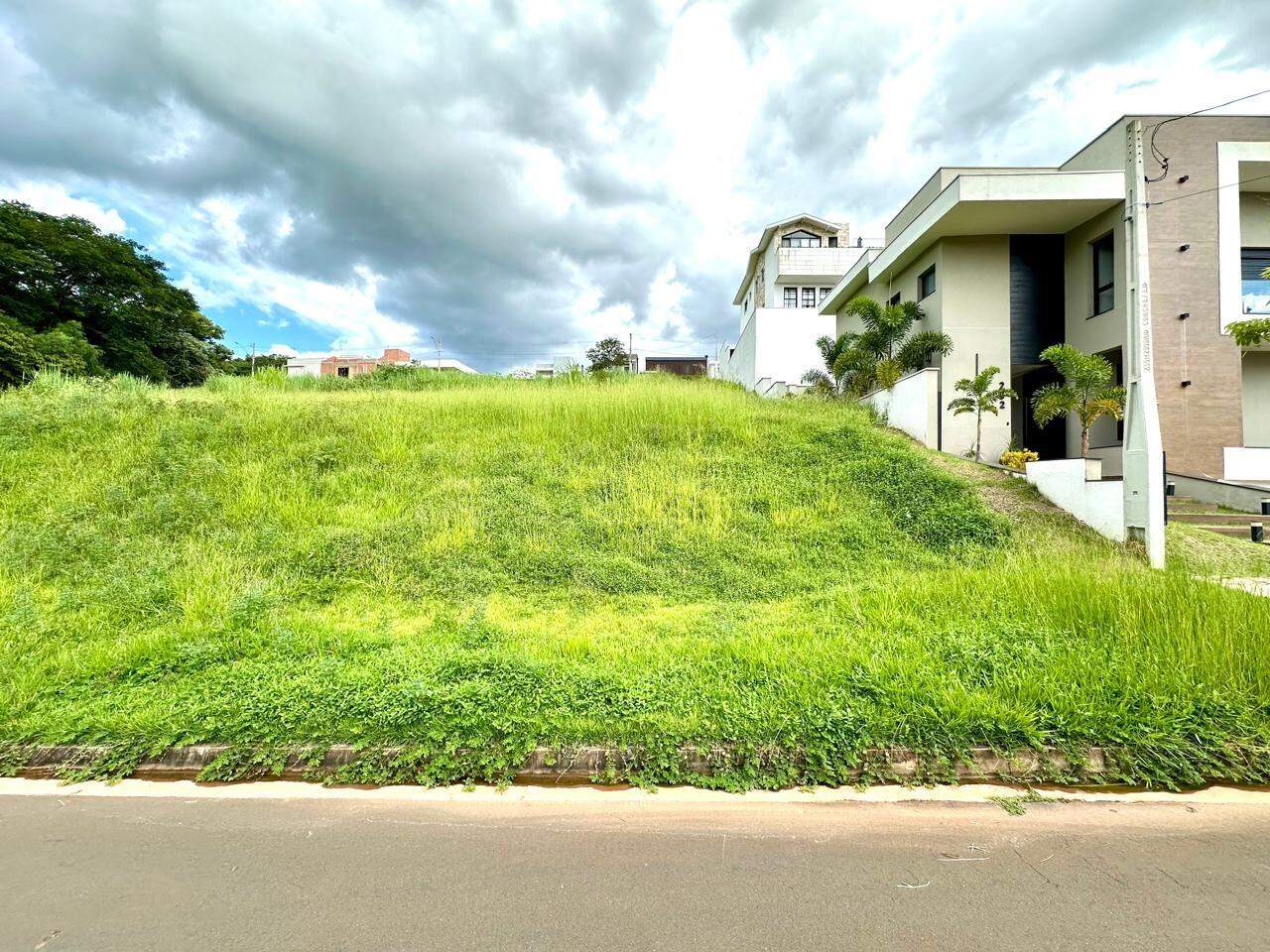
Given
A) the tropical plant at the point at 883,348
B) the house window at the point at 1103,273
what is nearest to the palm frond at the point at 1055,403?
the tropical plant at the point at 883,348

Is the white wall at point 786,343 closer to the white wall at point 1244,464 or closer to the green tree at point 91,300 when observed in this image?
the white wall at point 1244,464

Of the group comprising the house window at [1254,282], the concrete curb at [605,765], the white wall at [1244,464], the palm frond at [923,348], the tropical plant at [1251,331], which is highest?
the house window at [1254,282]

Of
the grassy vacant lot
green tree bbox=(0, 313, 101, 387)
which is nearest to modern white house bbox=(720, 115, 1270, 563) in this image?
the grassy vacant lot

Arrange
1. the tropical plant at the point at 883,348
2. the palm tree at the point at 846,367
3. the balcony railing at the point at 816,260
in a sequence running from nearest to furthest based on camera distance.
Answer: the tropical plant at the point at 883,348
the palm tree at the point at 846,367
the balcony railing at the point at 816,260

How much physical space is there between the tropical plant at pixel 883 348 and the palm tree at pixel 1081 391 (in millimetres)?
3339

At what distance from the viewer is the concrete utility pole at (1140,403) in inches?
246

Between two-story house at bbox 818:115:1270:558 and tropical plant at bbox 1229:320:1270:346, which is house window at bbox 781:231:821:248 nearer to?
two-story house at bbox 818:115:1270:558

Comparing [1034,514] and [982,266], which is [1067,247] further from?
[1034,514]

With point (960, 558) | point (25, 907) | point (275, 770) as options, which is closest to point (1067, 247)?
point (960, 558)

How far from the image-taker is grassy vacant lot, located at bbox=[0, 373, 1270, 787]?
129 inches

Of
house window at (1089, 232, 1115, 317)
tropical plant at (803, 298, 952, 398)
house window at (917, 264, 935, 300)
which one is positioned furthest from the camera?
house window at (917, 264, 935, 300)

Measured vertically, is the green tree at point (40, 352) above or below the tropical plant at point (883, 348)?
above

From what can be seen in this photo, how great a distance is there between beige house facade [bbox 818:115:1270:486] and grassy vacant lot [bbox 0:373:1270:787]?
570 cm

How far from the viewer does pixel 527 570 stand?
6.14 metres
